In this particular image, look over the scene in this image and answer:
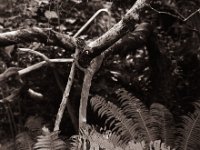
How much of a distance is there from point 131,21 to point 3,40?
3.44 ft

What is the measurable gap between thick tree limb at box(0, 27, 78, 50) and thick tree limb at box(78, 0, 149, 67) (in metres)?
0.20

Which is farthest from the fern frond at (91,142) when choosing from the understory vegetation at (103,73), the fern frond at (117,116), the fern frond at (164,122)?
the fern frond at (164,122)

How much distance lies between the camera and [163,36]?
4.91 metres

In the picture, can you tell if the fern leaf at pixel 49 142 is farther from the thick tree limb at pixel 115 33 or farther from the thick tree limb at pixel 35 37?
the thick tree limb at pixel 35 37

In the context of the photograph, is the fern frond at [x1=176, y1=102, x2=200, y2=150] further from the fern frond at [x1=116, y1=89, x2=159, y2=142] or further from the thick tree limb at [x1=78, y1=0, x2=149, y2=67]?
the thick tree limb at [x1=78, y1=0, x2=149, y2=67]

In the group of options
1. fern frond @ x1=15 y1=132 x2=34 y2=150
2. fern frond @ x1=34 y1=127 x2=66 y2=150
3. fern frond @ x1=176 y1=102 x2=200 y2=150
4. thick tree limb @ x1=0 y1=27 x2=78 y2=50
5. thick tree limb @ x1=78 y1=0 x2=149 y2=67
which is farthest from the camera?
fern frond @ x1=176 y1=102 x2=200 y2=150

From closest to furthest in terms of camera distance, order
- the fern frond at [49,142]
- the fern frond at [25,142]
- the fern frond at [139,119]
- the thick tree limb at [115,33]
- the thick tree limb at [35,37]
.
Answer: the fern frond at [49,142]
the thick tree limb at [115,33]
the thick tree limb at [35,37]
the fern frond at [25,142]
the fern frond at [139,119]

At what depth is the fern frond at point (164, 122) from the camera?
3.92m

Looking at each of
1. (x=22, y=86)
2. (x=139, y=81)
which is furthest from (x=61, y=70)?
(x=139, y=81)

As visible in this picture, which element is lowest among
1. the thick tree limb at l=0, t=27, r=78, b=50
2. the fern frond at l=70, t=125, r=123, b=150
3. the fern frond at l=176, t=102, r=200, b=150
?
the fern frond at l=176, t=102, r=200, b=150

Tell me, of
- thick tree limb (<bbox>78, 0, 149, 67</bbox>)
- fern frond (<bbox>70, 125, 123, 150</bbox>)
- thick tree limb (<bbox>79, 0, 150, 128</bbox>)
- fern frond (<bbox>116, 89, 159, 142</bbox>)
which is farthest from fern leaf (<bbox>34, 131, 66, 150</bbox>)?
fern frond (<bbox>116, 89, 159, 142</bbox>)

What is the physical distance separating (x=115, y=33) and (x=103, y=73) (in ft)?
4.09

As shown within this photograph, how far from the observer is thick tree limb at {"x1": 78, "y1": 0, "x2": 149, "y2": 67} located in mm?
3113

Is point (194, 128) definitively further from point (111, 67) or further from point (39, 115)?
point (39, 115)
